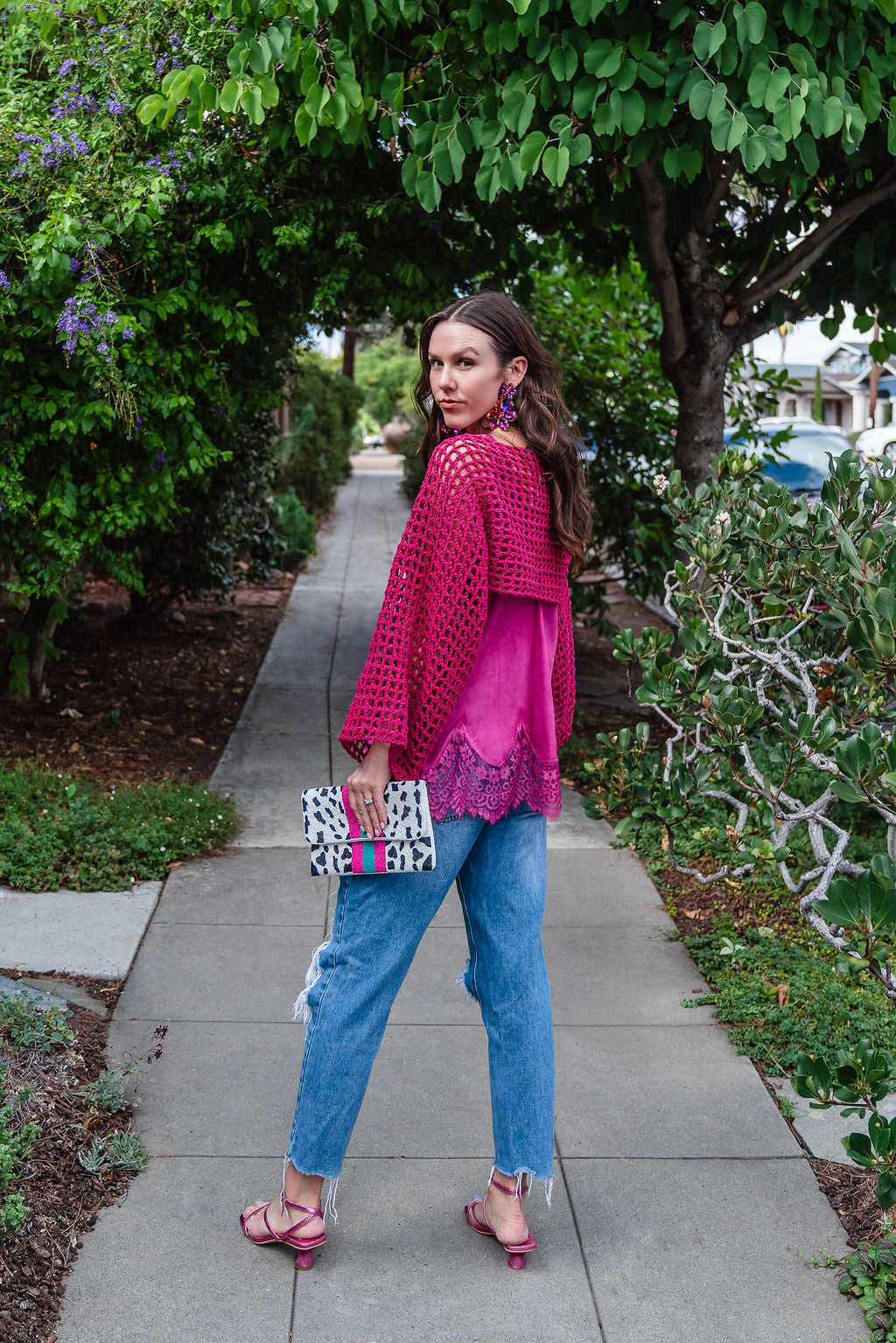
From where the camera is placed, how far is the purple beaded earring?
2.46 meters

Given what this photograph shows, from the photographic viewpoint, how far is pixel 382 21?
421 cm

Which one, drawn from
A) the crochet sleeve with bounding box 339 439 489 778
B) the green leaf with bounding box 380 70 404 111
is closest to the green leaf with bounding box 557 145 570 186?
the green leaf with bounding box 380 70 404 111

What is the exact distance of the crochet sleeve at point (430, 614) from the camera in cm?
230

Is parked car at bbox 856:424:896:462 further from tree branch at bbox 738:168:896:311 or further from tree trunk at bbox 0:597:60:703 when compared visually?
tree trunk at bbox 0:597:60:703

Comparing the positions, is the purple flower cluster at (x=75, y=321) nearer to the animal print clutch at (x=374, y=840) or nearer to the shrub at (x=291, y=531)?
the animal print clutch at (x=374, y=840)

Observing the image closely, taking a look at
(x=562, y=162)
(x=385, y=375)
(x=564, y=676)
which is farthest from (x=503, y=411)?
(x=385, y=375)

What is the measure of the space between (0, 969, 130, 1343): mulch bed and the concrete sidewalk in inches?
1.8

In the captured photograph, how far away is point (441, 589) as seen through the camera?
231cm

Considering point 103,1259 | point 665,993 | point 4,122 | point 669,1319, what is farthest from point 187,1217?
point 4,122

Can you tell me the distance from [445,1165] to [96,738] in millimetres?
3759

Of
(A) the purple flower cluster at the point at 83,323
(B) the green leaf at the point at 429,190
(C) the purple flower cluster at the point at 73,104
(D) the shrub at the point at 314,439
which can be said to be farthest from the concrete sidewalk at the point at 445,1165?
(D) the shrub at the point at 314,439

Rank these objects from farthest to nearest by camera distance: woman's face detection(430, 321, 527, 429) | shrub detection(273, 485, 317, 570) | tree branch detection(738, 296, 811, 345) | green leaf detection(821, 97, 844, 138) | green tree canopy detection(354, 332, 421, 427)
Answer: green tree canopy detection(354, 332, 421, 427), shrub detection(273, 485, 317, 570), tree branch detection(738, 296, 811, 345), green leaf detection(821, 97, 844, 138), woman's face detection(430, 321, 527, 429)

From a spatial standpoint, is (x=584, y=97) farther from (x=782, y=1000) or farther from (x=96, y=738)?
(x=96, y=738)

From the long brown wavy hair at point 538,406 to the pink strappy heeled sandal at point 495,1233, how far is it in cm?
134
